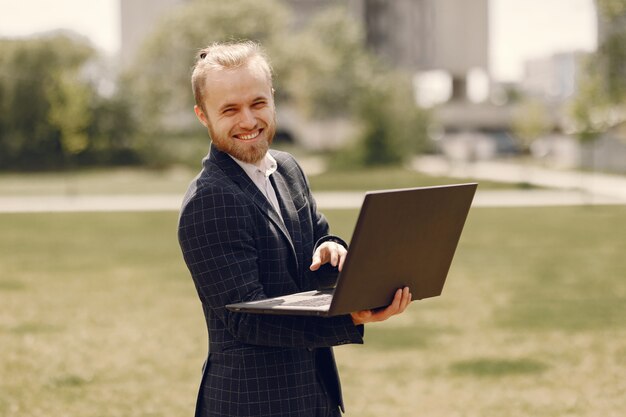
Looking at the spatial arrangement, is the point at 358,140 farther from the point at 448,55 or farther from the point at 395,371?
the point at 448,55

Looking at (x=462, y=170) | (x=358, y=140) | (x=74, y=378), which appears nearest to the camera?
(x=74, y=378)

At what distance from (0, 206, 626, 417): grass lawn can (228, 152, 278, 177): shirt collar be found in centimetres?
420

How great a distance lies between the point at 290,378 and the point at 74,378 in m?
5.48

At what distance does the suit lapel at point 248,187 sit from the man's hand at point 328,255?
0.06 metres

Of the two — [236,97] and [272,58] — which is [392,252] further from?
[272,58]

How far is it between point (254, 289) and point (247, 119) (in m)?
0.47

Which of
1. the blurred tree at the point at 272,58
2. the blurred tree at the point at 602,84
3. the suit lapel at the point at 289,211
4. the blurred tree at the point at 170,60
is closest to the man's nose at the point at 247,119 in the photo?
the suit lapel at the point at 289,211

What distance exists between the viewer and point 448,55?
10112 cm

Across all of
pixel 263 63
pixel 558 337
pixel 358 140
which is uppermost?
pixel 263 63

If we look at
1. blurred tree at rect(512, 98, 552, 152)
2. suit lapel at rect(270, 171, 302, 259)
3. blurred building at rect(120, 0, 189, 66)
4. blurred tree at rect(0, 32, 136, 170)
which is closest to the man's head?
suit lapel at rect(270, 171, 302, 259)

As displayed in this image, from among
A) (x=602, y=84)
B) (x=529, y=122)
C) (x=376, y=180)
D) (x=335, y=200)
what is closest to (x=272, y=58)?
(x=376, y=180)

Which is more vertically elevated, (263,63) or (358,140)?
(263,63)

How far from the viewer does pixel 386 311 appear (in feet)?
8.80

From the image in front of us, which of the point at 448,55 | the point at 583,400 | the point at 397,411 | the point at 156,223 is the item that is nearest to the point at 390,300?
the point at 397,411
